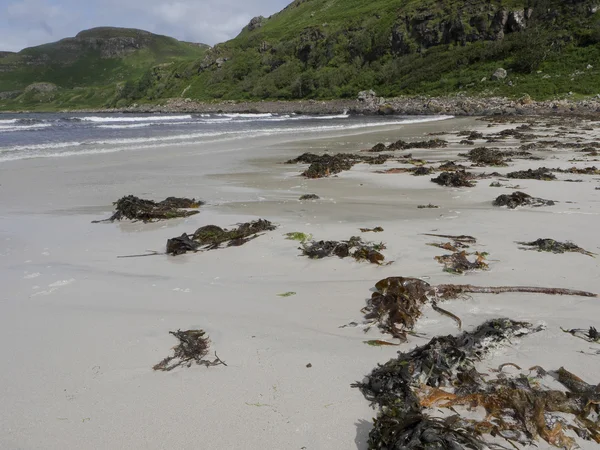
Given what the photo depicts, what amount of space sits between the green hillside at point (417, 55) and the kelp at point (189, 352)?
1798 inches

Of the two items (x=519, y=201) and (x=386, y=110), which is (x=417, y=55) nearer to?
(x=386, y=110)

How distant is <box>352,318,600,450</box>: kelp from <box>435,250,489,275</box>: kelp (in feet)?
4.27

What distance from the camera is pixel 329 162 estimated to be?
1069cm

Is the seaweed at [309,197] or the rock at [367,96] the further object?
the rock at [367,96]

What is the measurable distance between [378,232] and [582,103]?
3781 cm

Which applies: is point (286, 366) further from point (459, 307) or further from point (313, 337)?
point (459, 307)

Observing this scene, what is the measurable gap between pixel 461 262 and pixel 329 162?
7.04m

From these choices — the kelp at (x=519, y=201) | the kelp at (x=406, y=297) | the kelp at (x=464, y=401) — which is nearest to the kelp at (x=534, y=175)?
the kelp at (x=519, y=201)

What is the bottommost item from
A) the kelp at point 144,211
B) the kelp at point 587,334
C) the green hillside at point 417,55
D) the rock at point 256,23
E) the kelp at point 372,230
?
the kelp at point 587,334

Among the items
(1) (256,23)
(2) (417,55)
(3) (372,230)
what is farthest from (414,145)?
(1) (256,23)

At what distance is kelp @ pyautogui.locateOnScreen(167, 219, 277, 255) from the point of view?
470 centimetres

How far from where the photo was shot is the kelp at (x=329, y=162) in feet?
31.4

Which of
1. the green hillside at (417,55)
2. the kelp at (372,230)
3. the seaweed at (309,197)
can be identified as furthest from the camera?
the green hillside at (417,55)

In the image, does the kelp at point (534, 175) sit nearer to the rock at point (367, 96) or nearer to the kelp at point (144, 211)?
the kelp at point (144, 211)
